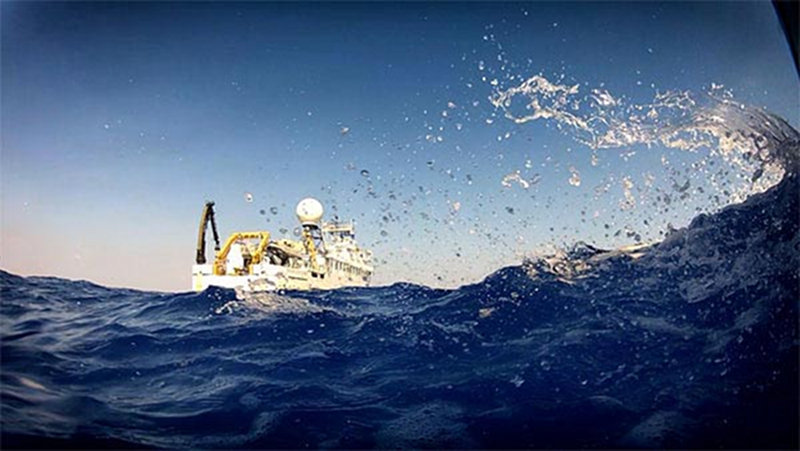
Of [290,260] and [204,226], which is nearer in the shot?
[204,226]

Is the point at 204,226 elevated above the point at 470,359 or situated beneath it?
elevated above

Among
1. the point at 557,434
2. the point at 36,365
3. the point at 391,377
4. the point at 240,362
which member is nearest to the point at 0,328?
the point at 36,365

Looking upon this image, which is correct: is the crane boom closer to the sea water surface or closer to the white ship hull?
the white ship hull

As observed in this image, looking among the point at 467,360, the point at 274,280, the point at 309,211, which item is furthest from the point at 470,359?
the point at 274,280

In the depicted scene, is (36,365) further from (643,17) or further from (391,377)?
(643,17)

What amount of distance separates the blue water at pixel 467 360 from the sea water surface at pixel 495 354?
15mm

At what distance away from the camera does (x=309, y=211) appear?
18.3 ft

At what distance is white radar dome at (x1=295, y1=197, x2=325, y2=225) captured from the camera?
520 centimetres

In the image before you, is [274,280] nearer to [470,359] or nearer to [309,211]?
[309,211]

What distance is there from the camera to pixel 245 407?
3.97 m

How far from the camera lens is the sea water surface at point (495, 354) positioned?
364cm

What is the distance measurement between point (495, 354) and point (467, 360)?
0.81 feet

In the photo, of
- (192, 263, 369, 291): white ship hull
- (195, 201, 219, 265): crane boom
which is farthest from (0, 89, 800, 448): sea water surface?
(195, 201, 219, 265): crane boom

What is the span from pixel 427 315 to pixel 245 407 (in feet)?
6.75
